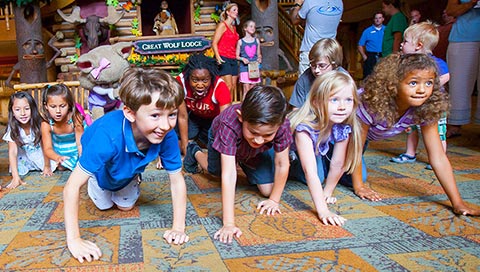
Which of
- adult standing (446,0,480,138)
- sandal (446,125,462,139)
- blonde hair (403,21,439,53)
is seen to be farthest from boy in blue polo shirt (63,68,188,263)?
sandal (446,125,462,139)

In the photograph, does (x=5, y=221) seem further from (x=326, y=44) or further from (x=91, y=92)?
(x=326, y=44)

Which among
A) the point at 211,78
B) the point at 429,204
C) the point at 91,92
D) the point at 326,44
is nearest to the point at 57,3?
the point at 91,92

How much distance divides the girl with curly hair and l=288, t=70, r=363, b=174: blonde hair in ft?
0.46

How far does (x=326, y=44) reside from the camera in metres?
2.89

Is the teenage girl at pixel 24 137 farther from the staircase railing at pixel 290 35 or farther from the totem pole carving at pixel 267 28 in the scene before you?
the staircase railing at pixel 290 35

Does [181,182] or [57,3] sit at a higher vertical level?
[57,3]

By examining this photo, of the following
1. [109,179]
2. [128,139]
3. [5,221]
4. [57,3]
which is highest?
[57,3]

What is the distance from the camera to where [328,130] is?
2289 millimetres

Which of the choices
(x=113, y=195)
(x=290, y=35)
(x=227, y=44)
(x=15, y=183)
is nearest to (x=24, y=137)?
(x=15, y=183)

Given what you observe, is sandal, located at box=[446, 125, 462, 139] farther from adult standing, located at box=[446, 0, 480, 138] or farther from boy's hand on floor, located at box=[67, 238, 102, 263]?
boy's hand on floor, located at box=[67, 238, 102, 263]

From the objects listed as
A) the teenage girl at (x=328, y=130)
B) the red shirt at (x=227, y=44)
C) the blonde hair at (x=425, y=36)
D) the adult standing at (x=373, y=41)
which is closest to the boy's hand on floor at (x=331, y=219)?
the teenage girl at (x=328, y=130)

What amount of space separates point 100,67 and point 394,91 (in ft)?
7.48

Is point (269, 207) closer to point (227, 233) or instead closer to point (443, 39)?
point (227, 233)

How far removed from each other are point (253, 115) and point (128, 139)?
1.80ft
